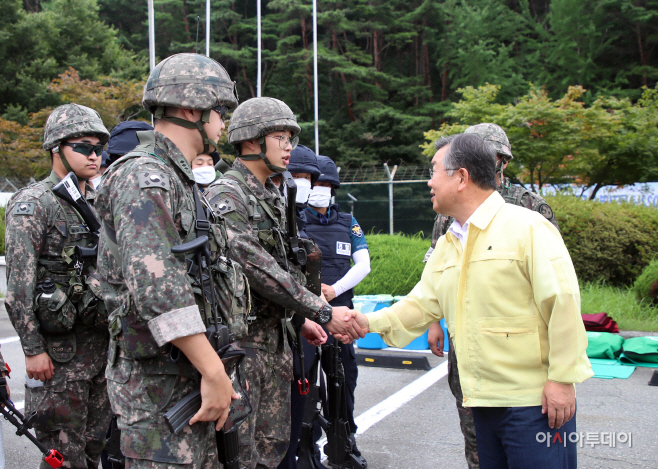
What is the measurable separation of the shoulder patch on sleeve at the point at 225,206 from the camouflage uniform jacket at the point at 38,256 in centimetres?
90

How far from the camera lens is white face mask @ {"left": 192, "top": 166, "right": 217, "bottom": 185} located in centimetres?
525

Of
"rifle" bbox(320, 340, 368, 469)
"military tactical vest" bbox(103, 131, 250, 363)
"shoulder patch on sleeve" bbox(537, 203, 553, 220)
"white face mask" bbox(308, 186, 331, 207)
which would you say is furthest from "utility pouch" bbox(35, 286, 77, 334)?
"shoulder patch on sleeve" bbox(537, 203, 553, 220)

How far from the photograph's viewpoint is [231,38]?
41.2 meters

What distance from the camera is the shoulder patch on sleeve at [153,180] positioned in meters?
2.07

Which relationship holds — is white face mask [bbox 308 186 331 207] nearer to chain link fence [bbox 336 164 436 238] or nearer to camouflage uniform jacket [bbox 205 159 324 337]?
camouflage uniform jacket [bbox 205 159 324 337]

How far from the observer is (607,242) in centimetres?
991

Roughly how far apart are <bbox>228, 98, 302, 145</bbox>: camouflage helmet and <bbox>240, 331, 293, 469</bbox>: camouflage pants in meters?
1.20

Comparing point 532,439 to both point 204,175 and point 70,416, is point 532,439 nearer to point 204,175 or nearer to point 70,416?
point 70,416

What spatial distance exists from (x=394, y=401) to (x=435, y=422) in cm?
64

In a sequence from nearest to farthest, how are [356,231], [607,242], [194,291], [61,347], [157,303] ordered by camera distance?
[157,303] → [194,291] → [61,347] → [356,231] → [607,242]

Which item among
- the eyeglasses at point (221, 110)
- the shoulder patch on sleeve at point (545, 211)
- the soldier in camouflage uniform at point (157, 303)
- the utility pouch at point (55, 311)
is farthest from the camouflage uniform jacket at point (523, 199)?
the utility pouch at point (55, 311)

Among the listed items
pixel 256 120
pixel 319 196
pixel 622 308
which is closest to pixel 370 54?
pixel 622 308

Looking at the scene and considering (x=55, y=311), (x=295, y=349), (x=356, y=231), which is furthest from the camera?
(x=356, y=231)

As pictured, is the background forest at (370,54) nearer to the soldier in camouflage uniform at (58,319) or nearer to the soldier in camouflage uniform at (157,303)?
the soldier in camouflage uniform at (58,319)
